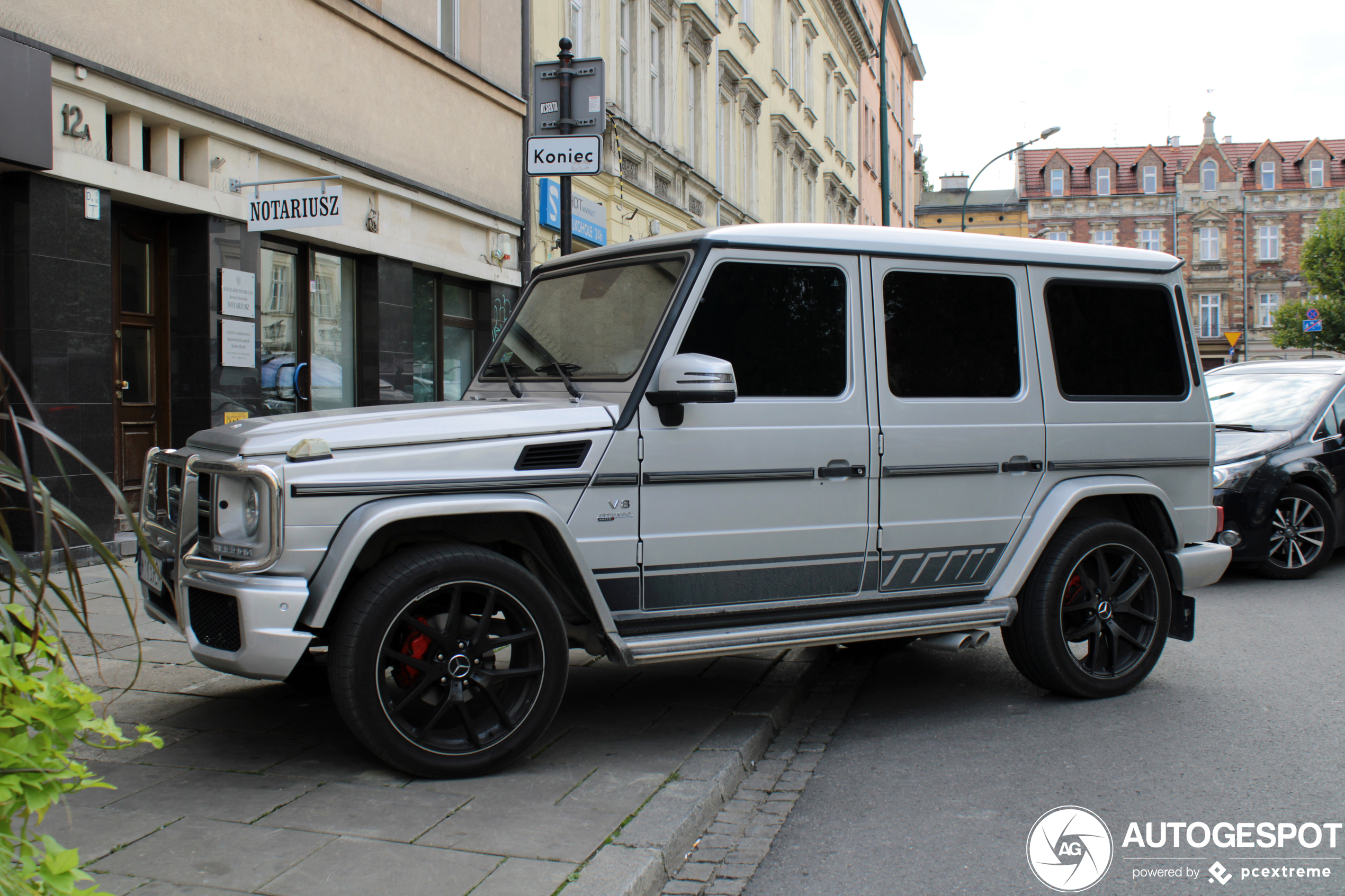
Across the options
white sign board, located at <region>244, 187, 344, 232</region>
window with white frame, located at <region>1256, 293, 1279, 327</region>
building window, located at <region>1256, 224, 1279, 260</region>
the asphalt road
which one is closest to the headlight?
the asphalt road

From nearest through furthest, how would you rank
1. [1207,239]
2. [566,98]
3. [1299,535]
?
1. [566,98]
2. [1299,535]
3. [1207,239]

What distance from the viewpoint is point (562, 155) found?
332 inches

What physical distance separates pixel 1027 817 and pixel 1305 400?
7.23m

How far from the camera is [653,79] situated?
1947 centimetres

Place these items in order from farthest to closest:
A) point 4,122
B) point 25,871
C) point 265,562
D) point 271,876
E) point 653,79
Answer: point 653,79 → point 4,122 → point 265,562 → point 271,876 → point 25,871

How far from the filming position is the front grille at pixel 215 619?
12.1ft

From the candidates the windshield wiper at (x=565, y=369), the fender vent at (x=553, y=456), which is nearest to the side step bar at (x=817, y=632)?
the fender vent at (x=553, y=456)

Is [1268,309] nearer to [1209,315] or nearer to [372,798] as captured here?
[1209,315]

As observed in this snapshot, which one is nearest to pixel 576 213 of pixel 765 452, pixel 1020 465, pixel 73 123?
pixel 73 123

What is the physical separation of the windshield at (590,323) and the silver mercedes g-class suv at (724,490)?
0.01m

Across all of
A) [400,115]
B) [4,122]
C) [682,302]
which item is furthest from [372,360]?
[682,302]

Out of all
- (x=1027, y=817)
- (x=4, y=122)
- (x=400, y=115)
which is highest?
(x=400, y=115)

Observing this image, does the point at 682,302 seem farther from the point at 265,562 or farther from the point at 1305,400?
the point at 1305,400

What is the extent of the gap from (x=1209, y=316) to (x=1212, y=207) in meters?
7.60
